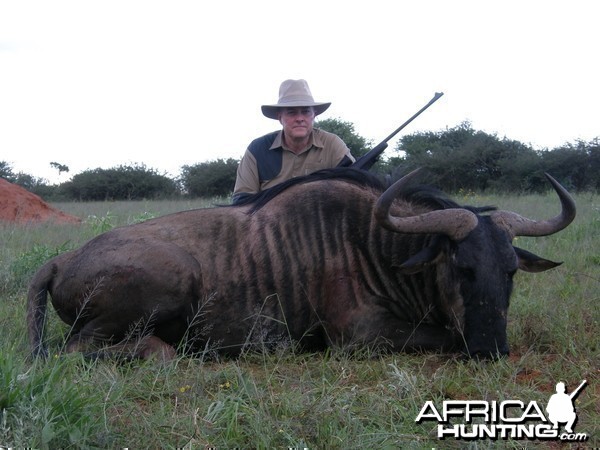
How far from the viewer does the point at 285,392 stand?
269cm

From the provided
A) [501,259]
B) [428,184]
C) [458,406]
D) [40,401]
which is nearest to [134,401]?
[40,401]

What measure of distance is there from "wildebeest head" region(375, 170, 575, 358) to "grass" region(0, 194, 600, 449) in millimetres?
161

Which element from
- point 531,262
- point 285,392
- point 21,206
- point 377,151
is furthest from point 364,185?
point 21,206

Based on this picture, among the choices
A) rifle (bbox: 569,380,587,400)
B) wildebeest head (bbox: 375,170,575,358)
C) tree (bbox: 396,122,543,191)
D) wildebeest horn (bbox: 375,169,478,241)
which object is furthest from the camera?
tree (bbox: 396,122,543,191)

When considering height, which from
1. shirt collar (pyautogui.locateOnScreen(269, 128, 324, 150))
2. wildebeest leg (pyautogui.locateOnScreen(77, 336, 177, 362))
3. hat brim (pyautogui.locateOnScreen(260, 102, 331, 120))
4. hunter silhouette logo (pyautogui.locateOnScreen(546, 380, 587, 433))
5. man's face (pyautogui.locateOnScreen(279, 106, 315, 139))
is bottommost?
hunter silhouette logo (pyautogui.locateOnScreen(546, 380, 587, 433))

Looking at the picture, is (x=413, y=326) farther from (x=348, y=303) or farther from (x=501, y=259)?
(x=501, y=259)

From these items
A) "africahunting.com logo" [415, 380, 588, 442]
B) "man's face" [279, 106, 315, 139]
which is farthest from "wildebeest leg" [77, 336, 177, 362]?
"man's face" [279, 106, 315, 139]

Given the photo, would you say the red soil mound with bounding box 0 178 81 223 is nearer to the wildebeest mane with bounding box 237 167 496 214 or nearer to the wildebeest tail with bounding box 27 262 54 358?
the wildebeest tail with bounding box 27 262 54 358

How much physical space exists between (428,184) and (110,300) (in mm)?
2029

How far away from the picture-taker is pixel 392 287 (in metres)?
3.86

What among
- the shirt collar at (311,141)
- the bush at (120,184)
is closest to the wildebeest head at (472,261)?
the shirt collar at (311,141)

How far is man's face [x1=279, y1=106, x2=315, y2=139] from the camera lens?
17.5ft

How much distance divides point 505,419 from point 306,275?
167 cm

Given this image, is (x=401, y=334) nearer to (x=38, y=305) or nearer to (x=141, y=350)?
(x=141, y=350)
